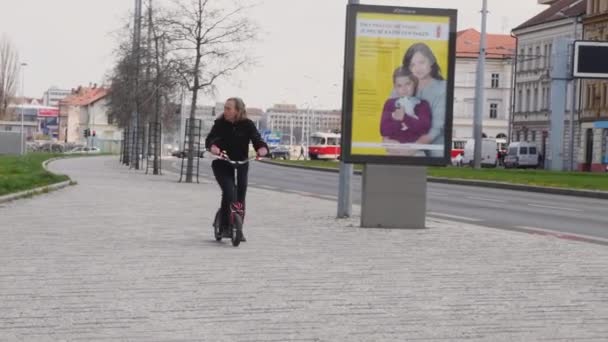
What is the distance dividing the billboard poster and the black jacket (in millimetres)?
3258

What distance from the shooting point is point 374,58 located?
15469 millimetres

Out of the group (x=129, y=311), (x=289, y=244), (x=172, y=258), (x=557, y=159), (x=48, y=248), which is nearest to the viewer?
(x=129, y=311)

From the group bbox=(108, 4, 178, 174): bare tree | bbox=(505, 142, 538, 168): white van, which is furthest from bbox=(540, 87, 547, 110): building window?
bbox=(108, 4, 178, 174): bare tree

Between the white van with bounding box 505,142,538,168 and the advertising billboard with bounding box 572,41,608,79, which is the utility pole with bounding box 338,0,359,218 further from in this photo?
the white van with bounding box 505,142,538,168

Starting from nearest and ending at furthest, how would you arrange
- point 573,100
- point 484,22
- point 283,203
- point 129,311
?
point 129,311 < point 283,203 < point 484,22 < point 573,100

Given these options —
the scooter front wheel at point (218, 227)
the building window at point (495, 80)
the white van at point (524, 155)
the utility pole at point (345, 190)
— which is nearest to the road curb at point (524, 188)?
the utility pole at point (345, 190)

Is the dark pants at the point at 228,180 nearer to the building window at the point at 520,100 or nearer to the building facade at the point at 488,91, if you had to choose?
the building window at the point at 520,100

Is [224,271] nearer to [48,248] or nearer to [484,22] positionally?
[48,248]

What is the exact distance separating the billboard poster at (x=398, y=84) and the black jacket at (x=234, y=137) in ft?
10.7

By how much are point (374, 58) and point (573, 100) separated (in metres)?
70.3

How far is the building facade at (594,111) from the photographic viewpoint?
81750mm

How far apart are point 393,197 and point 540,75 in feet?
274

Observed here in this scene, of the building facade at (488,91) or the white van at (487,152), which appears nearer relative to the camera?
the white van at (487,152)

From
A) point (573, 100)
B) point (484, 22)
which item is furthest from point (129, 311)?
point (573, 100)
